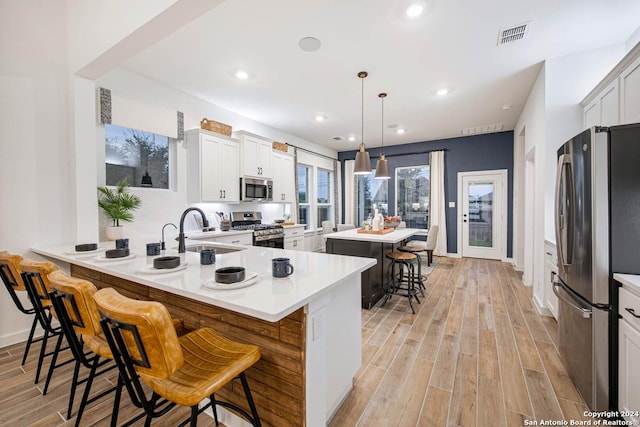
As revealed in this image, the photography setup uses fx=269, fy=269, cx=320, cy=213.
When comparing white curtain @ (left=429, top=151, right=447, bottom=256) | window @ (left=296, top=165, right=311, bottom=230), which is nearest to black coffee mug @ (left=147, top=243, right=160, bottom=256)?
window @ (left=296, top=165, right=311, bottom=230)

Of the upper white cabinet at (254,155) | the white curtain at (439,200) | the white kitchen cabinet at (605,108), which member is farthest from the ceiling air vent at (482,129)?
the upper white cabinet at (254,155)

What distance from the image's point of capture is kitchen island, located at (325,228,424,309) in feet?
10.9

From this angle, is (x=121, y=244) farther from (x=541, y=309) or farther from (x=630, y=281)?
(x=541, y=309)

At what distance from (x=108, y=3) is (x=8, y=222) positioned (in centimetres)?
211

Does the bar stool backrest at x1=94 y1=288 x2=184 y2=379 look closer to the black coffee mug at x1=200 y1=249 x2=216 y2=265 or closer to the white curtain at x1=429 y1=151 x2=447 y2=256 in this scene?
the black coffee mug at x1=200 y1=249 x2=216 y2=265

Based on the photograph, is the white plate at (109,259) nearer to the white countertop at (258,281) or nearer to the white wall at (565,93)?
the white countertop at (258,281)

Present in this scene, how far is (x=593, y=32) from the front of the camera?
259 cm

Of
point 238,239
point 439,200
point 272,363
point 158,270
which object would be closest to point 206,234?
point 238,239

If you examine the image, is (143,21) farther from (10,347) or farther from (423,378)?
(423,378)

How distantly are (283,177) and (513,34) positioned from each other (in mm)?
4188

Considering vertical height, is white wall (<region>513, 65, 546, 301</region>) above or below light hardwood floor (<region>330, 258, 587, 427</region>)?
above

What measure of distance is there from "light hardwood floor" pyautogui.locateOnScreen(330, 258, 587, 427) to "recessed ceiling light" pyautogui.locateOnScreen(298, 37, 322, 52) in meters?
3.01

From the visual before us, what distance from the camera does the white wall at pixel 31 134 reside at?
2404 millimetres

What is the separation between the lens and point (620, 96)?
85.5 inches
